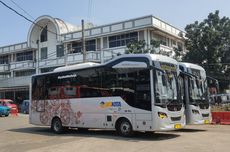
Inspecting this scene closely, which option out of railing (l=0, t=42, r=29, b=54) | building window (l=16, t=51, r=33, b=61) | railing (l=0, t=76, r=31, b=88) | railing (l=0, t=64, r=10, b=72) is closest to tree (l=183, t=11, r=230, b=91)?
railing (l=0, t=76, r=31, b=88)

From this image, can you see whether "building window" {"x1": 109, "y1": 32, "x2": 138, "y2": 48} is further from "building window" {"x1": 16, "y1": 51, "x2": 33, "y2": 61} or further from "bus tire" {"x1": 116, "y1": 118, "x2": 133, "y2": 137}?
"bus tire" {"x1": 116, "y1": 118, "x2": 133, "y2": 137}

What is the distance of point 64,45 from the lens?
4903cm

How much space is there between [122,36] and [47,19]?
15139 mm

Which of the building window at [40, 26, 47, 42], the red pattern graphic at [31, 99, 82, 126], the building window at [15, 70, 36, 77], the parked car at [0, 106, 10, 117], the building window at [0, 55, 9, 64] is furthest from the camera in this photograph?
the building window at [0, 55, 9, 64]

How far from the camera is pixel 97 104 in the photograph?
1591cm

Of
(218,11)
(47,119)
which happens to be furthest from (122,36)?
(47,119)

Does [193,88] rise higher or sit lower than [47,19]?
lower

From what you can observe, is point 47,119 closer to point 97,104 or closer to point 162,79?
point 97,104

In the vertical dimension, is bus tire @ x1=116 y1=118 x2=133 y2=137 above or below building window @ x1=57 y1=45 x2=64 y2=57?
below

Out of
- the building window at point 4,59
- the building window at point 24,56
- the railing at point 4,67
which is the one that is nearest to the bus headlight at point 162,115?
the building window at point 24,56

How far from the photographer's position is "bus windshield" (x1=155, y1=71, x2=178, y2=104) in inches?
542

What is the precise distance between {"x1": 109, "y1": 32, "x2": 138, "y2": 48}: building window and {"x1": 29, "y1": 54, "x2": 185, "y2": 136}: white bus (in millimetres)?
22810

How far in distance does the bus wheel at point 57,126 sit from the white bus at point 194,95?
643 centimetres

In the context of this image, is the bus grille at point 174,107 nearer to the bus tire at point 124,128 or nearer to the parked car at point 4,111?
the bus tire at point 124,128
